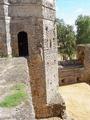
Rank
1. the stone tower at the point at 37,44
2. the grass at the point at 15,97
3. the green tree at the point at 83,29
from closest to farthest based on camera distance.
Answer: the grass at the point at 15,97, the stone tower at the point at 37,44, the green tree at the point at 83,29

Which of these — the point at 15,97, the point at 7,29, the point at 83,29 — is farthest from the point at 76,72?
the point at 15,97

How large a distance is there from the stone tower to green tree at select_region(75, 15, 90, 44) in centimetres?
3190

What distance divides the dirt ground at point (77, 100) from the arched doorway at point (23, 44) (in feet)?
20.1

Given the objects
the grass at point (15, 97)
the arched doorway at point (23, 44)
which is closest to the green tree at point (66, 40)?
the arched doorway at point (23, 44)

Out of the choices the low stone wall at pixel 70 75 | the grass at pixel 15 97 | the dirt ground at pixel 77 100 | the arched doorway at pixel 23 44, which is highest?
the arched doorway at pixel 23 44

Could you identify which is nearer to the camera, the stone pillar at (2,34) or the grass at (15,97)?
the grass at (15,97)

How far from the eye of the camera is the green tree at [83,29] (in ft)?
154

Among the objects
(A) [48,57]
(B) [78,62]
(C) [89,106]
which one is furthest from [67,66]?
(A) [48,57]

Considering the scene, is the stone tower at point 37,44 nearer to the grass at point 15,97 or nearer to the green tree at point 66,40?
the grass at point 15,97

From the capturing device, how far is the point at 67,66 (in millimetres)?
31250

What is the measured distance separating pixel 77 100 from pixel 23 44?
1034cm

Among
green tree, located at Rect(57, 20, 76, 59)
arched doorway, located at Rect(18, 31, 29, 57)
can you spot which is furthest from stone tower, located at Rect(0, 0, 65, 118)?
green tree, located at Rect(57, 20, 76, 59)

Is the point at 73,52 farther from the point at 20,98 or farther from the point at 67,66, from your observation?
the point at 20,98

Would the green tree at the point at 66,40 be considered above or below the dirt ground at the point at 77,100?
above
